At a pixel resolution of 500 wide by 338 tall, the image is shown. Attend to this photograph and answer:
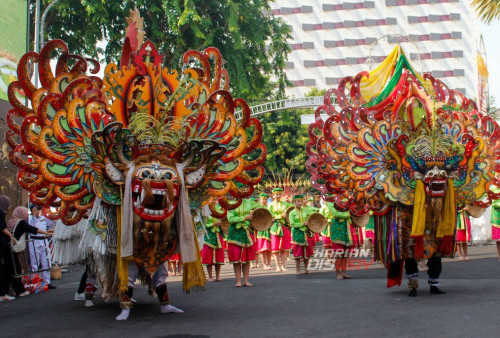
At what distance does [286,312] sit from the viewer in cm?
792

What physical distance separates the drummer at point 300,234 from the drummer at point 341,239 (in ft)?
3.45

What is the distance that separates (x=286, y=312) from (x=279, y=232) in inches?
283

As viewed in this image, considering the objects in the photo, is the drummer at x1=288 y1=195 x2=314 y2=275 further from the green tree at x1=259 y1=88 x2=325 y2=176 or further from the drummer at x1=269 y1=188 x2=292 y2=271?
the green tree at x1=259 y1=88 x2=325 y2=176

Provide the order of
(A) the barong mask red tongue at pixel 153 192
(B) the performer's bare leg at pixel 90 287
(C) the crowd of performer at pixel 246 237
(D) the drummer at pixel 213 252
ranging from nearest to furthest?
(A) the barong mask red tongue at pixel 153 192, (B) the performer's bare leg at pixel 90 287, (C) the crowd of performer at pixel 246 237, (D) the drummer at pixel 213 252

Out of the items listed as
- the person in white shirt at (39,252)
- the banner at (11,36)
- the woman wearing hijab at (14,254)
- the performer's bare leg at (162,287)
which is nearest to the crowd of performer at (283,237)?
the person in white shirt at (39,252)

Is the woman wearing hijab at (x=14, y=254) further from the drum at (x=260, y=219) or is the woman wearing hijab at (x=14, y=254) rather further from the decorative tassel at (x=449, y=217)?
the decorative tassel at (x=449, y=217)

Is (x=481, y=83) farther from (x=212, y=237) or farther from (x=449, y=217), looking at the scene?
(x=449, y=217)

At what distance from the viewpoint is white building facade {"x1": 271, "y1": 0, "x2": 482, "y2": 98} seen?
78.8 metres

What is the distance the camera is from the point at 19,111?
25.3 ft

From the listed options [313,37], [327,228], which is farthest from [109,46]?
[313,37]

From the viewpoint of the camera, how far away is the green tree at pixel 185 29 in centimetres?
1977

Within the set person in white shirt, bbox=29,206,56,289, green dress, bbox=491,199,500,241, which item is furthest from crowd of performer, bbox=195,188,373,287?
person in white shirt, bbox=29,206,56,289

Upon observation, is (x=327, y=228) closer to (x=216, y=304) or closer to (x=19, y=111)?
(x=216, y=304)

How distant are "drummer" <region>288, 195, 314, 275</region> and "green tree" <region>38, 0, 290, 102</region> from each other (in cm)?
750
